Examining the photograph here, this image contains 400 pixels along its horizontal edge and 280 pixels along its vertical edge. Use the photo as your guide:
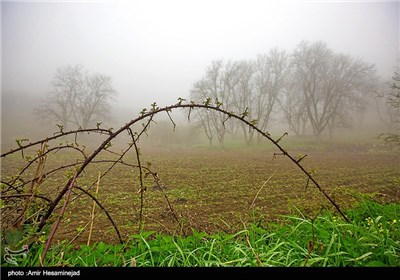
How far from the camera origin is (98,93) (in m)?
27.4

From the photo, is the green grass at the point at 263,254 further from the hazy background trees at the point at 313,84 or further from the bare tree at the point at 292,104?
the bare tree at the point at 292,104

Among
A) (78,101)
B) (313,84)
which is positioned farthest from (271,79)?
(78,101)

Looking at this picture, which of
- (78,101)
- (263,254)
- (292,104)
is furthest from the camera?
(292,104)

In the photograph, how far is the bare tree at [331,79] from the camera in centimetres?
3100

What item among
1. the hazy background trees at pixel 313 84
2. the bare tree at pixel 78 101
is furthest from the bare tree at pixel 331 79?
the bare tree at pixel 78 101

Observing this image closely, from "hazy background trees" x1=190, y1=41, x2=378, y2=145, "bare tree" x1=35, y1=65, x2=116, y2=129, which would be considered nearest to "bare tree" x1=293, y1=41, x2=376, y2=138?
"hazy background trees" x1=190, y1=41, x2=378, y2=145

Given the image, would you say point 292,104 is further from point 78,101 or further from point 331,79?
point 78,101

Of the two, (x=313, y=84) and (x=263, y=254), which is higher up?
(x=313, y=84)

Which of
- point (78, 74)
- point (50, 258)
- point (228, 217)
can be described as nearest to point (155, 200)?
point (228, 217)

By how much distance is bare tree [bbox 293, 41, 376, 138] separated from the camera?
102ft

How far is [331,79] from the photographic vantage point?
33.3 m

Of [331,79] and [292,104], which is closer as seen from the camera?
[331,79]

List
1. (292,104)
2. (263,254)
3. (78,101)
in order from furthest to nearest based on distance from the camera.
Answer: (292,104), (78,101), (263,254)
